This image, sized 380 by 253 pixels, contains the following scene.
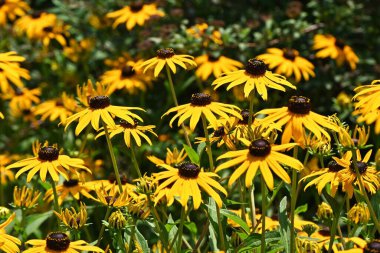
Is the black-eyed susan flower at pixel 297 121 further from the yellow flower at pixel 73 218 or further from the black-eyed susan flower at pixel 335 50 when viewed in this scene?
the black-eyed susan flower at pixel 335 50

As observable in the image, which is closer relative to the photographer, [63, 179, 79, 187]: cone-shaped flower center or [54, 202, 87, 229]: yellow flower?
[54, 202, 87, 229]: yellow flower

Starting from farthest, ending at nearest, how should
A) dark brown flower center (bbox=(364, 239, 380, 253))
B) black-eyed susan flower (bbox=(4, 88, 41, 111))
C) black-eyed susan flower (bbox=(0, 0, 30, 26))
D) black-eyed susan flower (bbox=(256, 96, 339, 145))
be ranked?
black-eyed susan flower (bbox=(0, 0, 30, 26))
black-eyed susan flower (bbox=(4, 88, 41, 111))
black-eyed susan flower (bbox=(256, 96, 339, 145))
dark brown flower center (bbox=(364, 239, 380, 253))

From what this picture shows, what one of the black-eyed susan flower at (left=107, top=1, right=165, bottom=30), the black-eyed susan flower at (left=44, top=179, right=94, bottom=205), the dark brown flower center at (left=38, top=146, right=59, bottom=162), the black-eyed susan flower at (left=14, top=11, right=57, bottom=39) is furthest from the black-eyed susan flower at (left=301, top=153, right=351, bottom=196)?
the black-eyed susan flower at (left=14, top=11, right=57, bottom=39)

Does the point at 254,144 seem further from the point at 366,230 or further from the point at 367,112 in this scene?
the point at 366,230

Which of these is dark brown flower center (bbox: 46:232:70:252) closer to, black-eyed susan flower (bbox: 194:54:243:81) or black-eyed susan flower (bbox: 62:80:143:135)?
black-eyed susan flower (bbox: 62:80:143:135)

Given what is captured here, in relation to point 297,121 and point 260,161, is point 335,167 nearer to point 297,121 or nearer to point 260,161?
point 297,121

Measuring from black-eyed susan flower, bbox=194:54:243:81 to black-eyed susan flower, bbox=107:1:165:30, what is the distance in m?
0.44

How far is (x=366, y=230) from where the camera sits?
2297mm

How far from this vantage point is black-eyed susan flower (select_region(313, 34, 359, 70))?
149 inches

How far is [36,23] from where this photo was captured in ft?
13.9

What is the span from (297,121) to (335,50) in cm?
196

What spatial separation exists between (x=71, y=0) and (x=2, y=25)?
49 centimetres

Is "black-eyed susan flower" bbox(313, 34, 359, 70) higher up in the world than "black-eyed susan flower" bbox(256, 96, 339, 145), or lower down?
lower down

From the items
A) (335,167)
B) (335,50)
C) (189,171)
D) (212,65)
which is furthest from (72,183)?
(335,50)
